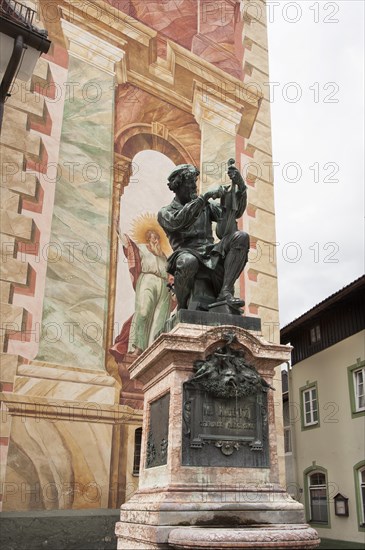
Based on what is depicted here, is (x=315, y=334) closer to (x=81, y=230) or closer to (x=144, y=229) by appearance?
(x=144, y=229)

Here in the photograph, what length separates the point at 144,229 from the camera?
12008mm

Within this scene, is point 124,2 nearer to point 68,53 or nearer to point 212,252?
point 68,53

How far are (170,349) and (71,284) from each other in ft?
19.5

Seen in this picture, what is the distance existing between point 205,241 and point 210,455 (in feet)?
7.42

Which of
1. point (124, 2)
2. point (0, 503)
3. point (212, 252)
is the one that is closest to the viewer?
point (212, 252)

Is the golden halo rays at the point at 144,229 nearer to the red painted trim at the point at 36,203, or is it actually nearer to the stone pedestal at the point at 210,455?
the red painted trim at the point at 36,203

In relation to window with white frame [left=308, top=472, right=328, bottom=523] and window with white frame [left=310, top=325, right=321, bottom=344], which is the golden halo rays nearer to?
window with white frame [left=310, top=325, right=321, bottom=344]

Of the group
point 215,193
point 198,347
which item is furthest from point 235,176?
point 198,347

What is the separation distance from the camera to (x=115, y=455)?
10.0 metres

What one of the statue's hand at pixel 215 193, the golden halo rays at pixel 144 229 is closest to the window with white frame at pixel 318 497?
the golden halo rays at pixel 144 229

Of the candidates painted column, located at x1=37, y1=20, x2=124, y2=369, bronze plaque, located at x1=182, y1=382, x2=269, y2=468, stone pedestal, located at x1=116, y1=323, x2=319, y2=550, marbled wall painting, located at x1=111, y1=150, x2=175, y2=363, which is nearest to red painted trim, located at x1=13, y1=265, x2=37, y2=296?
painted column, located at x1=37, y1=20, x2=124, y2=369


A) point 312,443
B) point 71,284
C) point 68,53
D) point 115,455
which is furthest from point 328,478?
point 68,53

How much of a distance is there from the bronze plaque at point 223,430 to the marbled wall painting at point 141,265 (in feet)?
19.3

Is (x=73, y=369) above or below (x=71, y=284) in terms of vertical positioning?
below
